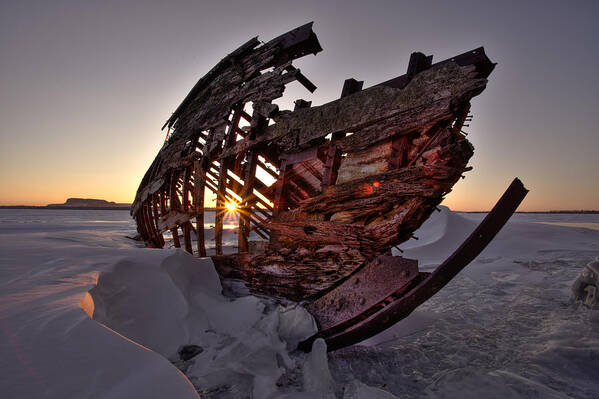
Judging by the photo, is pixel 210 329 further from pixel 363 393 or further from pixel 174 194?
pixel 174 194

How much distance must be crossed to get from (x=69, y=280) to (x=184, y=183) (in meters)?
3.29

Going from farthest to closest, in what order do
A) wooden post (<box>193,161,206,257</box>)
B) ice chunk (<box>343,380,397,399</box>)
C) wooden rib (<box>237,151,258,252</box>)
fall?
wooden post (<box>193,161,206,257</box>)
wooden rib (<box>237,151,258,252</box>)
ice chunk (<box>343,380,397,399</box>)

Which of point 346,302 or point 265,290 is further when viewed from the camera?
point 265,290

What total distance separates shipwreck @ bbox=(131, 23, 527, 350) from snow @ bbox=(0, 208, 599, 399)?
1.20ft

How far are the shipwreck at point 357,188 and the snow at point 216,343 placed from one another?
37cm

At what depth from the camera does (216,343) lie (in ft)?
7.25

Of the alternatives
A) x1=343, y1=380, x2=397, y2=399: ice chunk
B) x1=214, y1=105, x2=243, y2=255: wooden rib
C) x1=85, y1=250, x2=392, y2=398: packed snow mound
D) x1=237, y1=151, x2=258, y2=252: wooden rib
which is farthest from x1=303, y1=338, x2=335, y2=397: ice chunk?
x1=214, y1=105, x2=243, y2=255: wooden rib

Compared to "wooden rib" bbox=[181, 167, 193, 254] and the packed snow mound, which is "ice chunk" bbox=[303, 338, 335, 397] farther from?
"wooden rib" bbox=[181, 167, 193, 254]

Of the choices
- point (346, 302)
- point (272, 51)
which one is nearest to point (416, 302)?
point (346, 302)

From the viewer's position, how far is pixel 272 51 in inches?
153

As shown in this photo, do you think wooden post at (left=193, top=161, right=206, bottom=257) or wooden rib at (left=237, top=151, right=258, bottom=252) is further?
wooden post at (left=193, top=161, right=206, bottom=257)

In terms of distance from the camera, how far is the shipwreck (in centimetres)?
207

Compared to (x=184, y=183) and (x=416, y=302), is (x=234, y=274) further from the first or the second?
(x=184, y=183)

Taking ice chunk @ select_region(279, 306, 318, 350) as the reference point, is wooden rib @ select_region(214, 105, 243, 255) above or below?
above
